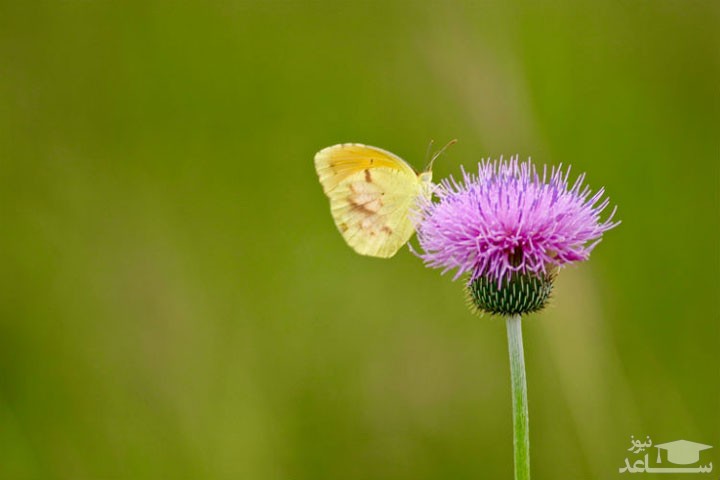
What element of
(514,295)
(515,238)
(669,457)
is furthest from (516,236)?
(669,457)

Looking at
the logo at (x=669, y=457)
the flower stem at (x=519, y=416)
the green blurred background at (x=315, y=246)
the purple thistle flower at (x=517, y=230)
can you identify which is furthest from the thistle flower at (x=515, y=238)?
the green blurred background at (x=315, y=246)

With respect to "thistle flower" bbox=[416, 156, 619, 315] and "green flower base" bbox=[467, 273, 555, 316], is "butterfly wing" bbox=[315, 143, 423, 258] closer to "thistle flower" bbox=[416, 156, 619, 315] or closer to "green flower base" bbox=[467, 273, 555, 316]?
"thistle flower" bbox=[416, 156, 619, 315]

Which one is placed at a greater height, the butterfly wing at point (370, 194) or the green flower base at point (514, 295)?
the butterfly wing at point (370, 194)

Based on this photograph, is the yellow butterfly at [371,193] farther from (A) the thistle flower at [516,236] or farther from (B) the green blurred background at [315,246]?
(B) the green blurred background at [315,246]

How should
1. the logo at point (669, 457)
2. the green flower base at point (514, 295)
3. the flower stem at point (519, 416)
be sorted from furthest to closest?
the logo at point (669, 457) → the green flower base at point (514, 295) → the flower stem at point (519, 416)

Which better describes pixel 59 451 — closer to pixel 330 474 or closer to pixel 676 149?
pixel 330 474

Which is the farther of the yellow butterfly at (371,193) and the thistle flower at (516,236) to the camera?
the yellow butterfly at (371,193)

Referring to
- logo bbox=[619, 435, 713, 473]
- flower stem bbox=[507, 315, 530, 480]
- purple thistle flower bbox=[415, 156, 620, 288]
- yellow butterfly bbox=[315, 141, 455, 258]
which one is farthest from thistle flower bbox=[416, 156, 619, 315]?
logo bbox=[619, 435, 713, 473]

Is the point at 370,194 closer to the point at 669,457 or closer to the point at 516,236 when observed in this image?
the point at 516,236

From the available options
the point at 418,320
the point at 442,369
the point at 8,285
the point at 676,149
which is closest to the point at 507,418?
the point at 442,369
